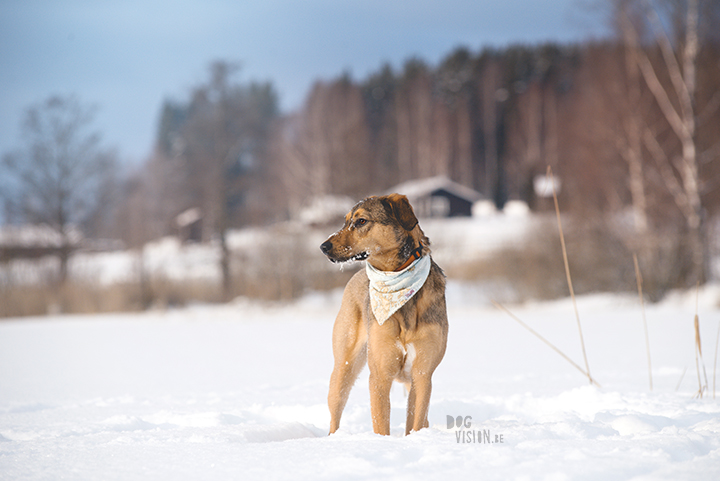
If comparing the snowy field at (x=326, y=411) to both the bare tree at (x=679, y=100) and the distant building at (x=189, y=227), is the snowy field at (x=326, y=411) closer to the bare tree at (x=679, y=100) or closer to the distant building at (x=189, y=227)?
the bare tree at (x=679, y=100)

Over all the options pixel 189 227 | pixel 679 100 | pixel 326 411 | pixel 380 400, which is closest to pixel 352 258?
pixel 380 400

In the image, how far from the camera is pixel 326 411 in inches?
164

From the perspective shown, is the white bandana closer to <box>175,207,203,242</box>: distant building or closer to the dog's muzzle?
the dog's muzzle

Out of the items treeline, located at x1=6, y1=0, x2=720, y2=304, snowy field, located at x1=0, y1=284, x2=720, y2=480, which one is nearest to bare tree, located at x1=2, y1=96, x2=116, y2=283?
treeline, located at x1=6, y1=0, x2=720, y2=304

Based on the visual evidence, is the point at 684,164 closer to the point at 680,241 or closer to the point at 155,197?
the point at 680,241

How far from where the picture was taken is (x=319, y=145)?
905 inches

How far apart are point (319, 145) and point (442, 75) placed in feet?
87.8

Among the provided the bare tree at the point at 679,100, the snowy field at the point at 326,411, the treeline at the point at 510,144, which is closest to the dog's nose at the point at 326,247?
the snowy field at the point at 326,411

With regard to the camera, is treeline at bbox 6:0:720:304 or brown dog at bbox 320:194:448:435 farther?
treeline at bbox 6:0:720:304

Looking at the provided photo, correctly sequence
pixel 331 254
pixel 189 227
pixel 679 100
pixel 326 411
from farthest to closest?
pixel 189 227 < pixel 679 100 < pixel 326 411 < pixel 331 254

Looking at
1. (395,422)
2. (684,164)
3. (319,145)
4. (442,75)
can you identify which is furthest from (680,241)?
(442,75)

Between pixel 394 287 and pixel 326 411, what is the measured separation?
167 centimetres

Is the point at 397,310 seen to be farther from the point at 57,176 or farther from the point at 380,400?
the point at 57,176

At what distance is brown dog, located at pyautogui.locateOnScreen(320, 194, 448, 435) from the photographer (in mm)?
2990
